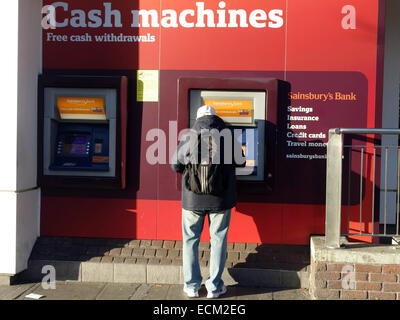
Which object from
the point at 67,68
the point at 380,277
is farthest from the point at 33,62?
the point at 380,277

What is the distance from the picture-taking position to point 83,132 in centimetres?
454

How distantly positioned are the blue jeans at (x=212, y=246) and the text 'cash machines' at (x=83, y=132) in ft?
3.24

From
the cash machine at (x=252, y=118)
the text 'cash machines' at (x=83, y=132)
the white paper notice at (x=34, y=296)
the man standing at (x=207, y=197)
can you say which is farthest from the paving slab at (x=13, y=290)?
the cash machine at (x=252, y=118)

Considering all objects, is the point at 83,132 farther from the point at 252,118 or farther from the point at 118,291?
the point at 252,118

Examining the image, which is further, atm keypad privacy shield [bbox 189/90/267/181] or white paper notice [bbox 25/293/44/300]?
atm keypad privacy shield [bbox 189/90/267/181]

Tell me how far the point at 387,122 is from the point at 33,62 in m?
4.55

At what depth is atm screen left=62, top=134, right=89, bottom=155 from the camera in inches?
177

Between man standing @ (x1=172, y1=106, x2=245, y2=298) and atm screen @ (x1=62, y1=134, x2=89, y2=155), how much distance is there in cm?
120

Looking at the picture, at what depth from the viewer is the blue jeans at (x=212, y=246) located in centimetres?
382

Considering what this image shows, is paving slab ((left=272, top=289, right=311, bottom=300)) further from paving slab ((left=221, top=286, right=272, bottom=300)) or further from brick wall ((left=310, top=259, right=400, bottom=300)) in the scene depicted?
brick wall ((left=310, top=259, right=400, bottom=300))

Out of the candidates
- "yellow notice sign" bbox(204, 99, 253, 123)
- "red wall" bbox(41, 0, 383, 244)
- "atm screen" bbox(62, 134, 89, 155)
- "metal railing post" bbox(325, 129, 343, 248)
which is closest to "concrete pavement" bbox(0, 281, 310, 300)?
"red wall" bbox(41, 0, 383, 244)

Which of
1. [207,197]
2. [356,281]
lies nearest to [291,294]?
[356,281]

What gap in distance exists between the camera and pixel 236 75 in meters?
4.43

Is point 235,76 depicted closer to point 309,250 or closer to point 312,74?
point 312,74
